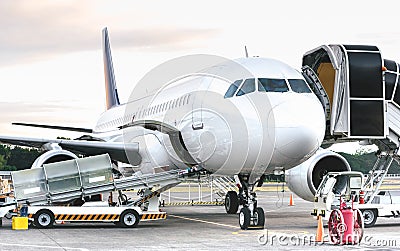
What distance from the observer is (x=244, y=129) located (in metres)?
14.1

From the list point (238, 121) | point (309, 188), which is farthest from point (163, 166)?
point (238, 121)

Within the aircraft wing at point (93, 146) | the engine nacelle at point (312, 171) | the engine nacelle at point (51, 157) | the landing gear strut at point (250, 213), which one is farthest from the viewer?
the aircraft wing at point (93, 146)

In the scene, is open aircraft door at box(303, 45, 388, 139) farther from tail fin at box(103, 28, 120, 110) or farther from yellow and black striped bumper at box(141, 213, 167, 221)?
tail fin at box(103, 28, 120, 110)

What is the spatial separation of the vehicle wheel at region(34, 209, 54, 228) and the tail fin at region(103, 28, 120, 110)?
17286 millimetres

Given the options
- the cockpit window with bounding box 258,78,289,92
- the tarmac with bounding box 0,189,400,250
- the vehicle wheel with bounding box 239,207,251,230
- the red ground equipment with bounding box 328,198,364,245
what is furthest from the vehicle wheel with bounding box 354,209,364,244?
the cockpit window with bounding box 258,78,289,92

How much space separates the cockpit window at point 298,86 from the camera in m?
14.7

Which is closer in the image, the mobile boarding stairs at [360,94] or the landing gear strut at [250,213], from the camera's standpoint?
the landing gear strut at [250,213]

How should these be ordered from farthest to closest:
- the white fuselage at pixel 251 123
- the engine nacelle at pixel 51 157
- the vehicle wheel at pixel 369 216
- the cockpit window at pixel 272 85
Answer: the engine nacelle at pixel 51 157 → the vehicle wheel at pixel 369 216 → the cockpit window at pixel 272 85 → the white fuselage at pixel 251 123

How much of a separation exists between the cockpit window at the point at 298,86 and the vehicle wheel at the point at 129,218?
5001mm

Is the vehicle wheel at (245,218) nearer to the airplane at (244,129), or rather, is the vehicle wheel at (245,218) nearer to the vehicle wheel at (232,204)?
the airplane at (244,129)

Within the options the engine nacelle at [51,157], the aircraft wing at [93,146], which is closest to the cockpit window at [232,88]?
the aircraft wing at [93,146]

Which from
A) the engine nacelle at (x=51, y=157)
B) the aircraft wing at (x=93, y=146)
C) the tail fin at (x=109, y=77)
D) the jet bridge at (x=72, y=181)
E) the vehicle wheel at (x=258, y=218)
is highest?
the tail fin at (x=109, y=77)

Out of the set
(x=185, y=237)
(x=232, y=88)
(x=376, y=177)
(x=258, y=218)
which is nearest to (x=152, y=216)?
(x=185, y=237)

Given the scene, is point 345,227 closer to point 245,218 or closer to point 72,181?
point 245,218
